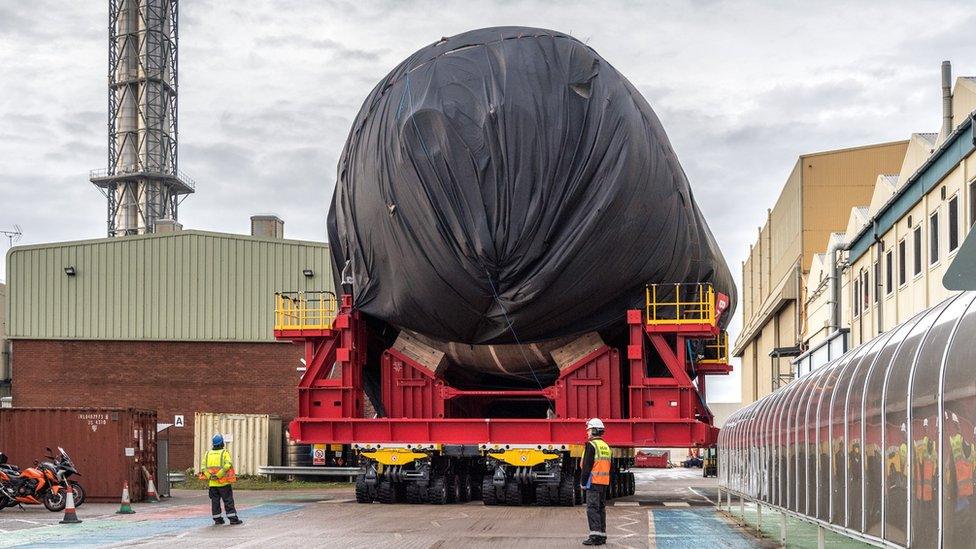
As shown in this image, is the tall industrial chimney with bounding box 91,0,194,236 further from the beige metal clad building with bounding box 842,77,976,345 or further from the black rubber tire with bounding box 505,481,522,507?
the black rubber tire with bounding box 505,481,522,507

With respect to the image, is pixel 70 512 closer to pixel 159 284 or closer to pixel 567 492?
pixel 567 492

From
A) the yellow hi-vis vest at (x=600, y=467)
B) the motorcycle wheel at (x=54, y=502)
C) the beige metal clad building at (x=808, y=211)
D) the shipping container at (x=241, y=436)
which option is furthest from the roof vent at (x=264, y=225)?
the yellow hi-vis vest at (x=600, y=467)

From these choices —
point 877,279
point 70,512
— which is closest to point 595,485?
point 70,512

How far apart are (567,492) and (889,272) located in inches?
604

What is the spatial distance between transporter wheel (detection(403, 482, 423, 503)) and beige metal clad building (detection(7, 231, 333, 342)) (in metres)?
19.2

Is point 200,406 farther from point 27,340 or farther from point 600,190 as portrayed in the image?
point 600,190

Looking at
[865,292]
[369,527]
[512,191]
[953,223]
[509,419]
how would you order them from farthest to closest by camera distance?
[865,292] < [953,223] < [509,419] < [512,191] < [369,527]

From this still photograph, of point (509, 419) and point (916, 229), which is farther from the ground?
point (916, 229)

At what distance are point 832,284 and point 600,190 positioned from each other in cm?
2223

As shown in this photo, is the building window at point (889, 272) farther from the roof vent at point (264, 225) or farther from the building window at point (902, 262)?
the roof vent at point (264, 225)

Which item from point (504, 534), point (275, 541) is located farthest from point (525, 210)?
point (275, 541)

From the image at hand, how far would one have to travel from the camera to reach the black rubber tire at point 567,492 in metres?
21.6

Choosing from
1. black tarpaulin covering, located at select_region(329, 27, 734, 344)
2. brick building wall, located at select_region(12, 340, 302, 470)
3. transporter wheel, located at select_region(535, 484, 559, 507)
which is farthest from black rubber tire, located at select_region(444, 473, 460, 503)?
brick building wall, located at select_region(12, 340, 302, 470)

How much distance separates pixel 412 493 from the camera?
2266 cm
